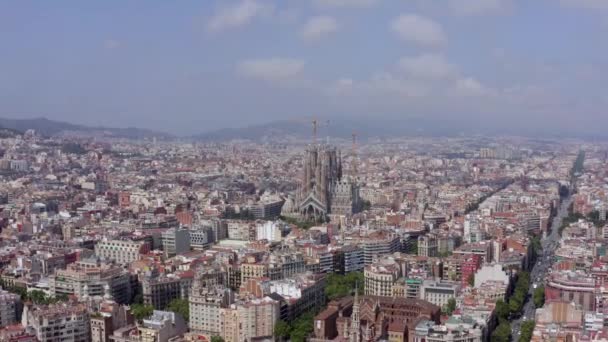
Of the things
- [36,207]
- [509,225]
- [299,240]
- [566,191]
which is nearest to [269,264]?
[299,240]

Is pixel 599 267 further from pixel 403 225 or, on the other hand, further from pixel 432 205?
pixel 432 205

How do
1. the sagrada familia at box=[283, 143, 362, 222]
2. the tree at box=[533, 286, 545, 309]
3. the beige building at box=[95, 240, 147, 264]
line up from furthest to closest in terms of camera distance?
the sagrada familia at box=[283, 143, 362, 222] < the beige building at box=[95, 240, 147, 264] < the tree at box=[533, 286, 545, 309]

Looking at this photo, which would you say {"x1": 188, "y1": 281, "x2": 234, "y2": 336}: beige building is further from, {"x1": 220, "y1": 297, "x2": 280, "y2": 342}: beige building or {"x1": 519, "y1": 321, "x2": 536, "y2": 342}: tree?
{"x1": 519, "y1": 321, "x2": 536, "y2": 342}: tree

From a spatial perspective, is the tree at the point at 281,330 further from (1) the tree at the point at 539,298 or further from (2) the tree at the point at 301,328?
(1) the tree at the point at 539,298

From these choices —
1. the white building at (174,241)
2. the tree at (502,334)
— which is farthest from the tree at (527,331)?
the white building at (174,241)

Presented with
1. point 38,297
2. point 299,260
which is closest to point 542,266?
point 299,260

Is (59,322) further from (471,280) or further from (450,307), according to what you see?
(471,280)

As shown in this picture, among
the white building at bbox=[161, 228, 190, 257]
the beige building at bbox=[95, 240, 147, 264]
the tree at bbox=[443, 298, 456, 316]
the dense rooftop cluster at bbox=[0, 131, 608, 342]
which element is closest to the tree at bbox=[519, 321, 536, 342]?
the dense rooftop cluster at bbox=[0, 131, 608, 342]
